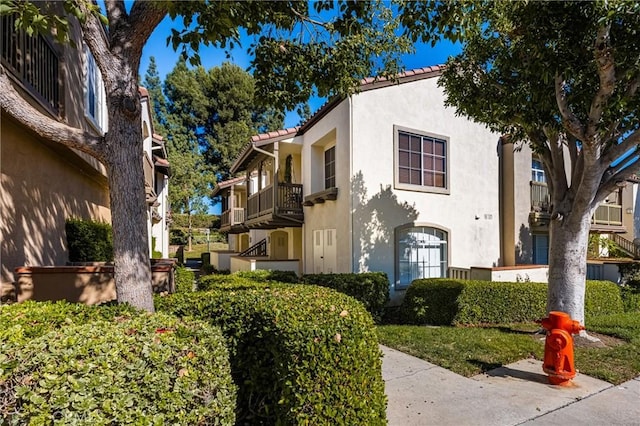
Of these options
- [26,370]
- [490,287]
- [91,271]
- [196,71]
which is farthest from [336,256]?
[196,71]

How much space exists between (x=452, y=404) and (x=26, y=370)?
4.37m

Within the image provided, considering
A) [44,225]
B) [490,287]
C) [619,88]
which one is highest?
[619,88]

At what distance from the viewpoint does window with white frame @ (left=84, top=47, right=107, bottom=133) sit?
30.3ft

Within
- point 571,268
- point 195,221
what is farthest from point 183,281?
point 195,221

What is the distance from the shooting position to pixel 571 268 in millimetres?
7168

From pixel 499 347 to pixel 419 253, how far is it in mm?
5314

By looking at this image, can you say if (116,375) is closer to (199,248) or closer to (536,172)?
(536,172)

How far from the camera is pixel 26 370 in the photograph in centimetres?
204

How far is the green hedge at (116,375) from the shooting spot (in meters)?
1.94

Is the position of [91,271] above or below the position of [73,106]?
below

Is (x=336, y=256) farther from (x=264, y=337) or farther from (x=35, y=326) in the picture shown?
(x=35, y=326)

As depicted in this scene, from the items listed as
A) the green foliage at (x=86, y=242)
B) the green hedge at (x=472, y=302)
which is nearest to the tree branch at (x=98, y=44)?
the green foliage at (x=86, y=242)

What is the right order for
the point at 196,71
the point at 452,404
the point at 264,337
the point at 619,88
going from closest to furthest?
the point at 264,337, the point at 452,404, the point at 619,88, the point at 196,71

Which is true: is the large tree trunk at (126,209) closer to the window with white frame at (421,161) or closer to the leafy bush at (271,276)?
the leafy bush at (271,276)
